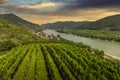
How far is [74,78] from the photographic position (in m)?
76.6

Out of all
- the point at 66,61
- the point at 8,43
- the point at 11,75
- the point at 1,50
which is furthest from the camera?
the point at 8,43

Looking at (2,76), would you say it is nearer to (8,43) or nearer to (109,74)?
(109,74)

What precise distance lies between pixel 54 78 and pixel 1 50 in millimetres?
95071

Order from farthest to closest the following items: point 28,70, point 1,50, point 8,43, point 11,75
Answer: point 8,43, point 1,50, point 28,70, point 11,75

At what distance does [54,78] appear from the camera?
74.0 metres

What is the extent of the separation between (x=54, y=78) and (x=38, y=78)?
14.2 feet

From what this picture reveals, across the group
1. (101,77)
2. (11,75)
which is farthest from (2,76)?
(101,77)

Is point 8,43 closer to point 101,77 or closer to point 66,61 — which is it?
point 66,61

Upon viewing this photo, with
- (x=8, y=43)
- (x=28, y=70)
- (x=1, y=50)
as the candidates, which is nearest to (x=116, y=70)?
(x=28, y=70)

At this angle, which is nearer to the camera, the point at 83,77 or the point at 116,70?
the point at 83,77

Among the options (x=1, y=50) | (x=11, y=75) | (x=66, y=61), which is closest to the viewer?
(x=11, y=75)

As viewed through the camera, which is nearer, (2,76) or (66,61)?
(2,76)

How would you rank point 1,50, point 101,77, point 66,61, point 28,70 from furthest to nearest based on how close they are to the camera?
point 1,50 < point 66,61 < point 28,70 < point 101,77

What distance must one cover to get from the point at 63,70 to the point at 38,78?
11423mm
